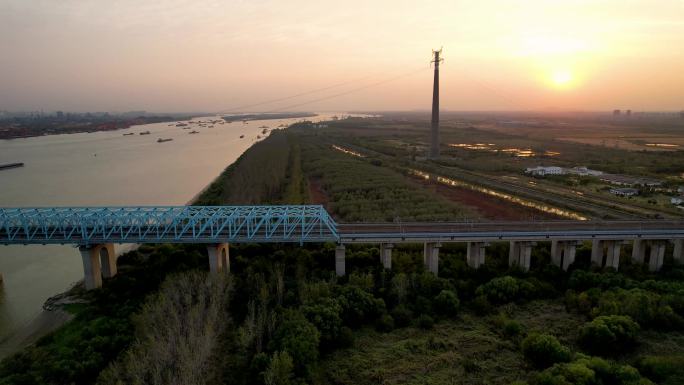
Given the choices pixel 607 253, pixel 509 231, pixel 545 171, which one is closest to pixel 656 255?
pixel 607 253

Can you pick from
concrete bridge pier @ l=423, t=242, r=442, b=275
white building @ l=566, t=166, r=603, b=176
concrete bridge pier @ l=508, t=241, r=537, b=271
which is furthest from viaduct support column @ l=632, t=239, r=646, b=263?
white building @ l=566, t=166, r=603, b=176

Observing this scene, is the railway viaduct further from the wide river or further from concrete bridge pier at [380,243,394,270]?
the wide river

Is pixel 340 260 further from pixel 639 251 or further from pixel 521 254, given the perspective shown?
pixel 639 251

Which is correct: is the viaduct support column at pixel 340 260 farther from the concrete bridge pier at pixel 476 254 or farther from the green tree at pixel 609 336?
the green tree at pixel 609 336

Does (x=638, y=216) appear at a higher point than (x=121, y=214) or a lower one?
lower

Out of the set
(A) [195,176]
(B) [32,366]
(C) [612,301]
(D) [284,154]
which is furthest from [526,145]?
(B) [32,366]

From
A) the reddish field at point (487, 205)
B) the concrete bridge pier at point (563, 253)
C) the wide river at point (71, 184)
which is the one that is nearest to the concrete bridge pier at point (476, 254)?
the concrete bridge pier at point (563, 253)

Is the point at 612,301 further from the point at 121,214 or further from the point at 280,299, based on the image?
the point at 121,214

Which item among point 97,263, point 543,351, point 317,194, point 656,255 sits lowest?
point 543,351
